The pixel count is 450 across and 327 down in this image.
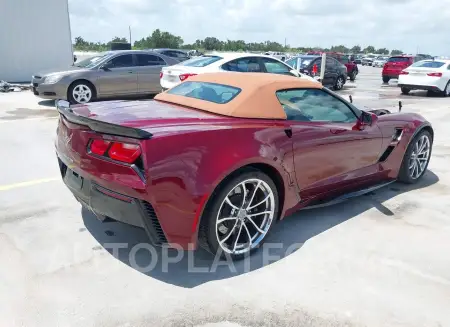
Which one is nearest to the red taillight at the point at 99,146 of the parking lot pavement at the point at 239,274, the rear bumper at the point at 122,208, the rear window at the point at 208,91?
the rear bumper at the point at 122,208

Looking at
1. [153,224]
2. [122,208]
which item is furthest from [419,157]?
[122,208]

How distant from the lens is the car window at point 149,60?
11.6 metres

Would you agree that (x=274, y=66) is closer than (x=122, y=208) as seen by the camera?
No

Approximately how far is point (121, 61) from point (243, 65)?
3.40 m

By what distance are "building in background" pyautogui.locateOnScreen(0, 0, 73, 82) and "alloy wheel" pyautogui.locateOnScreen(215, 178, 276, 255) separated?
572 inches

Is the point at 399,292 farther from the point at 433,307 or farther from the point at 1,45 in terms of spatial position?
the point at 1,45

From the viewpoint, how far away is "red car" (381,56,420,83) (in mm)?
21562

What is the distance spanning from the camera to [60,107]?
11.1 ft

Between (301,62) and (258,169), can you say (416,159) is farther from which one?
(301,62)

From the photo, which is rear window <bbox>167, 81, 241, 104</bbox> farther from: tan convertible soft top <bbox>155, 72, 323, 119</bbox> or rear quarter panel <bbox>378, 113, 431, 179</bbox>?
rear quarter panel <bbox>378, 113, 431, 179</bbox>

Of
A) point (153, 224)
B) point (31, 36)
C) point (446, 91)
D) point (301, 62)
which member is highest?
point (31, 36)

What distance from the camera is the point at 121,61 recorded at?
1120 cm

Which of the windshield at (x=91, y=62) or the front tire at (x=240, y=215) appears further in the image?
the windshield at (x=91, y=62)

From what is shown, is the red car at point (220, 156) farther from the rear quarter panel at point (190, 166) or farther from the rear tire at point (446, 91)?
the rear tire at point (446, 91)
